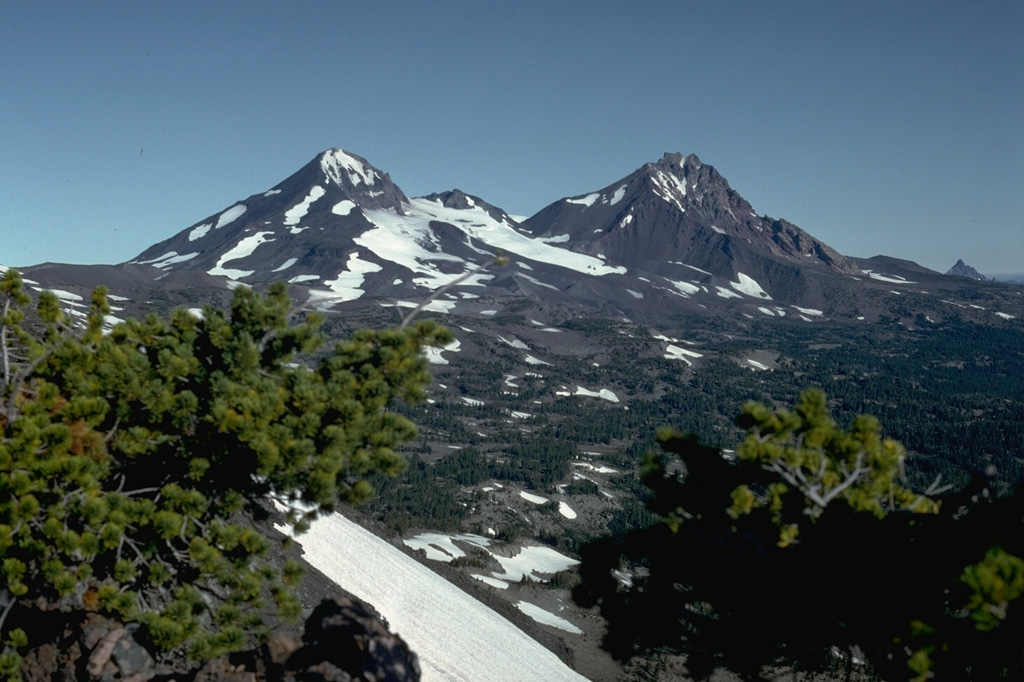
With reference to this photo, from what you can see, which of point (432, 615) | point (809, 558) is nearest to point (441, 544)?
point (432, 615)

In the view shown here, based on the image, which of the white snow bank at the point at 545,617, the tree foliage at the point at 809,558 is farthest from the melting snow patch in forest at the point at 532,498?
the tree foliage at the point at 809,558

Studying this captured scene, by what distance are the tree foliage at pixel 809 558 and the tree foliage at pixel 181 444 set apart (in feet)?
13.7

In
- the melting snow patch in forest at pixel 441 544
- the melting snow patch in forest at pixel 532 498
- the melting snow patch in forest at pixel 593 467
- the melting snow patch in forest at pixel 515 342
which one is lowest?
the melting snow patch in forest at pixel 593 467

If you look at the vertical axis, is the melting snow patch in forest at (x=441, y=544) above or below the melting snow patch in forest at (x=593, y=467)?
above

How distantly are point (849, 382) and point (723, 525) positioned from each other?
165 meters

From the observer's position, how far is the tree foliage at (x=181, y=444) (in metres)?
10.9

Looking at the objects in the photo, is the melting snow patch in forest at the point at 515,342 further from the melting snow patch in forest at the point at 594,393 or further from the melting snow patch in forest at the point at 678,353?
the melting snow patch in forest at the point at 678,353

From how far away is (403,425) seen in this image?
1225cm

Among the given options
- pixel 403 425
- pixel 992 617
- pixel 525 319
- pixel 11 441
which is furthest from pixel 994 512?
pixel 525 319

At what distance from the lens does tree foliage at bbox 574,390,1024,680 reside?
24.7 ft

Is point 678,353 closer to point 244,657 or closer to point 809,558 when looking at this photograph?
point 244,657

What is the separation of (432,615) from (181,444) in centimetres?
2259

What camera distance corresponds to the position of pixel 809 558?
8422mm

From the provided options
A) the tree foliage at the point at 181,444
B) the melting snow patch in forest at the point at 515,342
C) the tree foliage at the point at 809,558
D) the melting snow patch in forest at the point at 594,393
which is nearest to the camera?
the tree foliage at the point at 809,558
